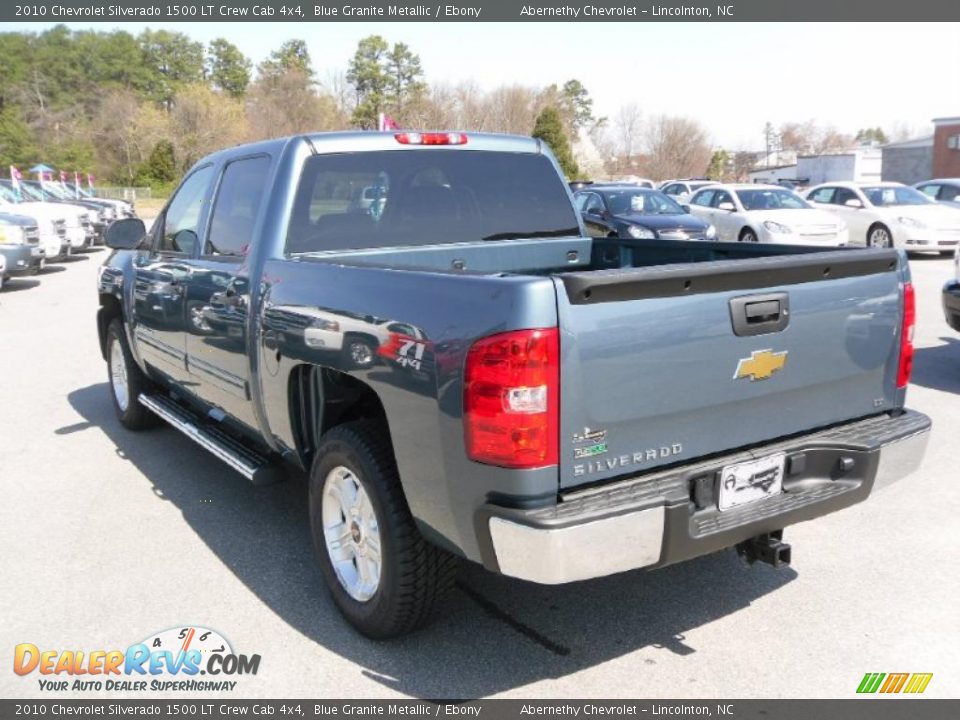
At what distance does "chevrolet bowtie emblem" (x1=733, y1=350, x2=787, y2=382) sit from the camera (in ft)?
9.62

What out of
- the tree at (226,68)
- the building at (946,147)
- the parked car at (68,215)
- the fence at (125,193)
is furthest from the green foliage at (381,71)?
the parked car at (68,215)

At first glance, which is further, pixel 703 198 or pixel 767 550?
pixel 703 198

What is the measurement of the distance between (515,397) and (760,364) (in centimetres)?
100

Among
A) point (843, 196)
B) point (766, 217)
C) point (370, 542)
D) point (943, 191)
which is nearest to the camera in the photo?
point (370, 542)

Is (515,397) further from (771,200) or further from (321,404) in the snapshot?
(771,200)

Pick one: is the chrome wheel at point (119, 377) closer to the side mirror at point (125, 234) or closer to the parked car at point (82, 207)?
the side mirror at point (125, 234)

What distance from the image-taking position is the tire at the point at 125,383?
616 centimetres

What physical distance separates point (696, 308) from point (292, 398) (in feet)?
6.07

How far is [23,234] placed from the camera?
51.3ft

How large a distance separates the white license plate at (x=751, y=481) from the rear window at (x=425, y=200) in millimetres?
2030

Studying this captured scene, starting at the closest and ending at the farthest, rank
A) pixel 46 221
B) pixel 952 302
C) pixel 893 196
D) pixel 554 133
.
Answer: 1. pixel 952 302
2. pixel 46 221
3. pixel 893 196
4. pixel 554 133

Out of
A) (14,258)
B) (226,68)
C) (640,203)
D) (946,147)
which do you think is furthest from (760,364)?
(226,68)

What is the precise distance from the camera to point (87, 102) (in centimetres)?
7862

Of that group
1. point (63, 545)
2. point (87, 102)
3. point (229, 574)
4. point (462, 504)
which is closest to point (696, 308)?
point (462, 504)
